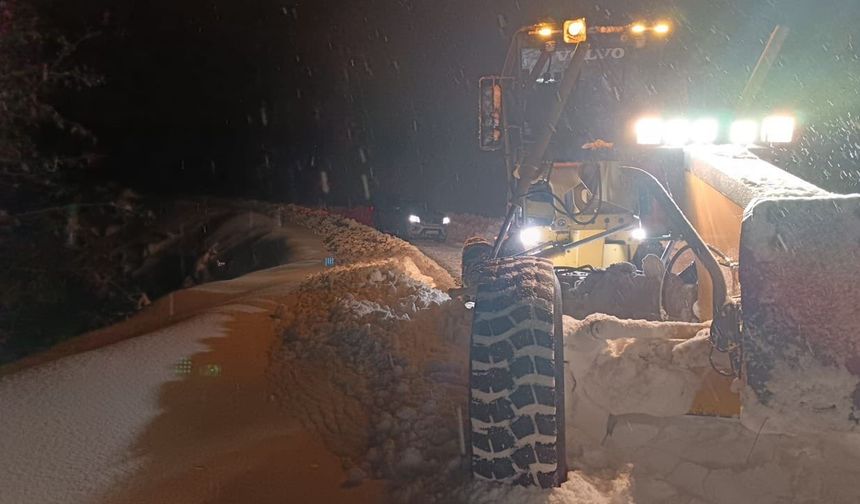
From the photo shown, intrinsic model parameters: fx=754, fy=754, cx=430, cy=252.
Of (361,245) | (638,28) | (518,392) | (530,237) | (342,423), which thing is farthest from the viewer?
(361,245)

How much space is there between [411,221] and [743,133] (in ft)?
56.7

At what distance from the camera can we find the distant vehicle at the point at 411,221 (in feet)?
72.5

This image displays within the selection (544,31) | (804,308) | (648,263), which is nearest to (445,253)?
(544,31)

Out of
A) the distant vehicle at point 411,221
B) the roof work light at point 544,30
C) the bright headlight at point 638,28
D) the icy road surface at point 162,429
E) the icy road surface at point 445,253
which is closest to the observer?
the icy road surface at point 162,429

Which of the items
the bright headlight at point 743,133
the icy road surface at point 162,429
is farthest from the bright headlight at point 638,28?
the icy road surface at point 162,429

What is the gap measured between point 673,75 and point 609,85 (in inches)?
24.1

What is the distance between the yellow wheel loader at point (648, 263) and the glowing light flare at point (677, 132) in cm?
1

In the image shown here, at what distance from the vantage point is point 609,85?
22.3 ft

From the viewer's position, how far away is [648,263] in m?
5.94

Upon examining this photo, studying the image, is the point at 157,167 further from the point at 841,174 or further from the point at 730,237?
the point at 730,237

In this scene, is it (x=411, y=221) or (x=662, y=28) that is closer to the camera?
(x=662, y=28)

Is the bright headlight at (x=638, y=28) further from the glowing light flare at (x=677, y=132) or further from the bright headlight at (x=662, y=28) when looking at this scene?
the glowing light flare at (x=677, y=132)

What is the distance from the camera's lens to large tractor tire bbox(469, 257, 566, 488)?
323 centimetres

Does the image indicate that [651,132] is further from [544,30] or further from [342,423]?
[342,423]
